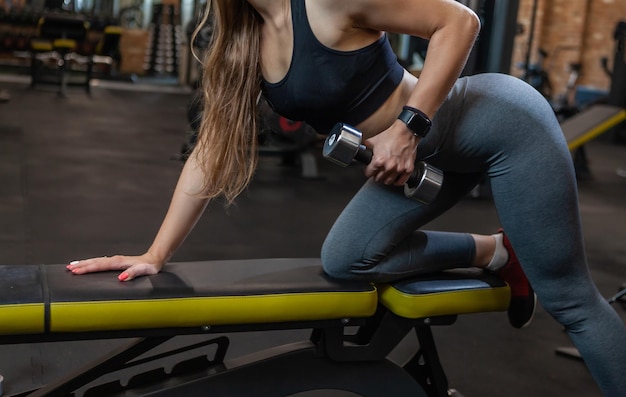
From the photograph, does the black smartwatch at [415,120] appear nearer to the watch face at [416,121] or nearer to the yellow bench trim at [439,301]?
the watch face at [416,121]

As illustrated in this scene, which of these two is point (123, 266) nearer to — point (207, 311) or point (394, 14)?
point (207, 311)

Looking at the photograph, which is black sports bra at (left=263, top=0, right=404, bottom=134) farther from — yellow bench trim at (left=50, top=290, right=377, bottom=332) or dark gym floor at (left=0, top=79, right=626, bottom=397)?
Answer: dark gym floor at (left=0, top=79, right=626, bottom=397)

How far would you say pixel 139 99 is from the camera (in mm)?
9188

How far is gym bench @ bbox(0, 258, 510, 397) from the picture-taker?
1.38m

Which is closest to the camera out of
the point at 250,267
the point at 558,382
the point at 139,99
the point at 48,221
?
the point at 250,267

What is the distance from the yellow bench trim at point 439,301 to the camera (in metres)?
1.62

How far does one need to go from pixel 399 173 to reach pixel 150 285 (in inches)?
19.8

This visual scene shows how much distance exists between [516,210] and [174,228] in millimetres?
682

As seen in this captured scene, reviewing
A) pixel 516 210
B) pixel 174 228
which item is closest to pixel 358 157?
pixel 516 210

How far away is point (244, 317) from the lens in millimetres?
1479

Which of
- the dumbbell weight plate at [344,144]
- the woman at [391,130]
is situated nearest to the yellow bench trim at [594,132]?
the woman at [391,130]

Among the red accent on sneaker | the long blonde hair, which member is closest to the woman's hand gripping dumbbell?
the long blonde hair

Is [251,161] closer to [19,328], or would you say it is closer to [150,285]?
[150,285]

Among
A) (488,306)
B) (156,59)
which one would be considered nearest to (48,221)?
(488,306)
